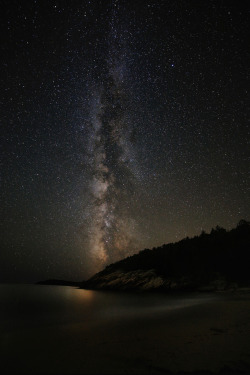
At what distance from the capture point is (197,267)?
55000mm

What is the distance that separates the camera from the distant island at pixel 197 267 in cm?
4797

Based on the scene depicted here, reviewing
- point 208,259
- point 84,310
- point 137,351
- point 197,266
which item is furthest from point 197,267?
point 137,351

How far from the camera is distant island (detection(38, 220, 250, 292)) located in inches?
1889

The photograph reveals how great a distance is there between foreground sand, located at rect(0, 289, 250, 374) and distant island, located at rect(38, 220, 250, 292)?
118 ft

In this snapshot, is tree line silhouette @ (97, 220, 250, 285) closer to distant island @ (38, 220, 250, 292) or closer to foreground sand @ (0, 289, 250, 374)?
distant island @ (38, 220, 250, 292)

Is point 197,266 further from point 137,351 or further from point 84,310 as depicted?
point 137,351

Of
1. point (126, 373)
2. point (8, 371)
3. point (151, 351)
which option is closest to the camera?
point (126, 373)

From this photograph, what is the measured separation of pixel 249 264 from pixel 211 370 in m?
49.6

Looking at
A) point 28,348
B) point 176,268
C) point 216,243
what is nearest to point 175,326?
point 28,348

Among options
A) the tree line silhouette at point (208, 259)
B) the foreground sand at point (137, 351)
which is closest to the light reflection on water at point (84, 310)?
the foreground sand at point (137, 351)

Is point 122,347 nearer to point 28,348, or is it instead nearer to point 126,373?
point 126,373

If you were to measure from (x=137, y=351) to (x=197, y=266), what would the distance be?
5015 centimetres

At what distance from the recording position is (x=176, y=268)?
191 feet

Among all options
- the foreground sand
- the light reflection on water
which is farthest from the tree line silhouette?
the foreground sand
